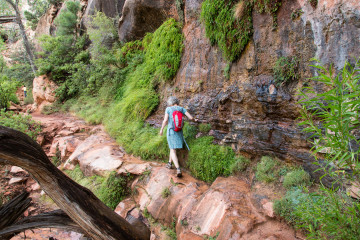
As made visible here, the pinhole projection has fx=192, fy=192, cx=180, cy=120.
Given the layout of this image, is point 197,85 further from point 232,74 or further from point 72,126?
point 72,126

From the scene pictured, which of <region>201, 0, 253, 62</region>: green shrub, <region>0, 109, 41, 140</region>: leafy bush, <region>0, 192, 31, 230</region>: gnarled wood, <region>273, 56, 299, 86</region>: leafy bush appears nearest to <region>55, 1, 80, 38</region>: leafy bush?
<region>0, 109, 41, 140</region>: leafy bush

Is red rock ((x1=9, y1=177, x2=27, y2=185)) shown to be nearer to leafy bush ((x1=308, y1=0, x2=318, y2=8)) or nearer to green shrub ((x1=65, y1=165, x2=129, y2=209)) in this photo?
green shrub ((x1=65, y1=165, x2=129, y2=209))

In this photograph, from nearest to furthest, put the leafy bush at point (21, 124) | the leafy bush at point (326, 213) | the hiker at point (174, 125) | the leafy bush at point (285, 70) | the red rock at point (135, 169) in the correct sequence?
the leafy bush at point (326, 213)
the leafy bush at point (285, 70)
the hiker at point (174, 125)
the red rock at point (135, 169)
the leafy bush at point (21, 124)

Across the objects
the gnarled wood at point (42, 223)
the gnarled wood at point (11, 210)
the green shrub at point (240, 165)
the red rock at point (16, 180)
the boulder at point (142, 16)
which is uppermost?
the boulder at point (142, 16)

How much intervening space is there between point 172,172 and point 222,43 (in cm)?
356

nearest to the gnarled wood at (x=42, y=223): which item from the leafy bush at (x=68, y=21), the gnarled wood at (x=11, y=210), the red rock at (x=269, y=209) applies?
the gnarled wood at (x=11, y=210)

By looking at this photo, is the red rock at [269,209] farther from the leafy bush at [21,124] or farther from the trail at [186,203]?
the leafy bush at [21,124]

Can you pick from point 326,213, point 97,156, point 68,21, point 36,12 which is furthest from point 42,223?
point 36,12

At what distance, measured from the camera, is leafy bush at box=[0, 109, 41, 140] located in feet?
26.5

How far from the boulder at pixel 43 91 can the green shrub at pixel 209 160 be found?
41.7 ft

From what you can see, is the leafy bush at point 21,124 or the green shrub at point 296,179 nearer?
the green shrub at point 296,179

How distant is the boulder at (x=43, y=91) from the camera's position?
13490mm

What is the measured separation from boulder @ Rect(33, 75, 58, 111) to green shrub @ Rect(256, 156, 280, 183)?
47.0 ft

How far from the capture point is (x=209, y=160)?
467 centimetres
